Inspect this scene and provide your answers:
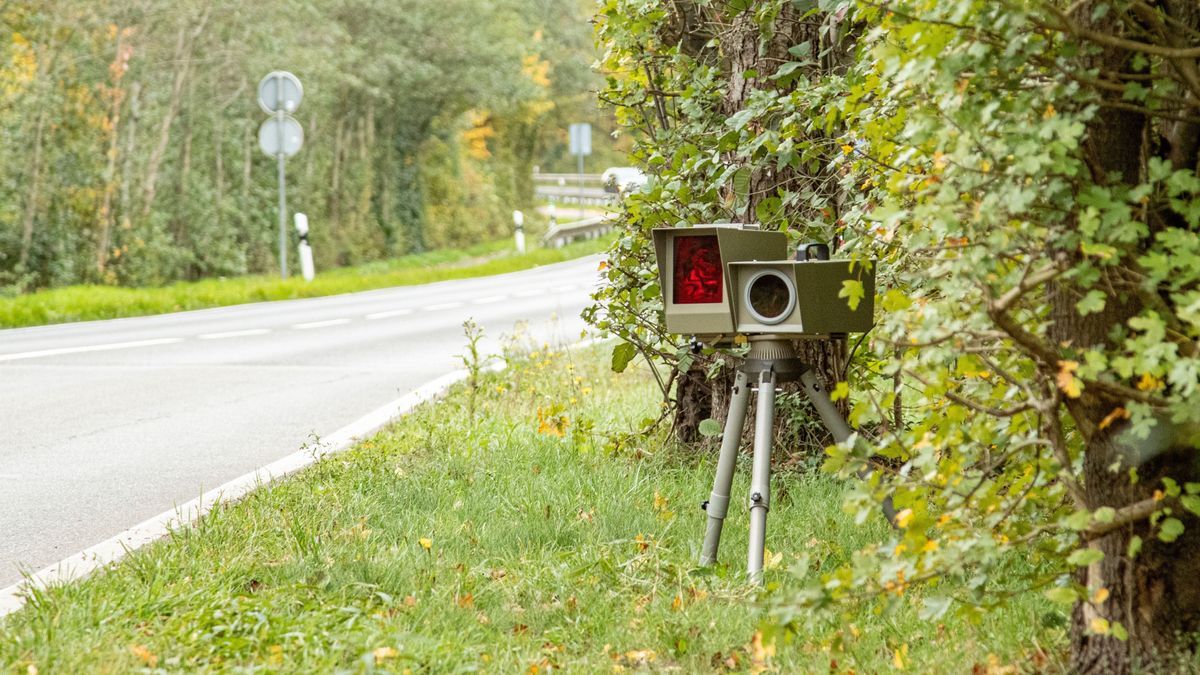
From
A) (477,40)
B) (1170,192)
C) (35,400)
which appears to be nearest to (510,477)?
(1170,192)

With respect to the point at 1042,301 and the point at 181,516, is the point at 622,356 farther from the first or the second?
the point at 1042,301

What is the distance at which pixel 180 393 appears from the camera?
10023 mm

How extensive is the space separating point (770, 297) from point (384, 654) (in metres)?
1.57

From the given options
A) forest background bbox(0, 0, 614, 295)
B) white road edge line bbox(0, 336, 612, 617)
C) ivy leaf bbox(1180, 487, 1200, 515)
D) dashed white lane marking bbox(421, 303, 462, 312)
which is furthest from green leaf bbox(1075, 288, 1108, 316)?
dashed white lane marking bbox(421, 303, 462, 312)

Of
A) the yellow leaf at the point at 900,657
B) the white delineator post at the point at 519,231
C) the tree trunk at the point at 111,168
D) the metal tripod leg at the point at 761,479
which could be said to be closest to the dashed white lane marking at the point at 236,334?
the tree trunk at the point at 111,168

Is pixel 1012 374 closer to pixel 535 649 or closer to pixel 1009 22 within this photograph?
pixel 1009 22

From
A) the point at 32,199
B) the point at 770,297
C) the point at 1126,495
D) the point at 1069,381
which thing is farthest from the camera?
the point at 32,199

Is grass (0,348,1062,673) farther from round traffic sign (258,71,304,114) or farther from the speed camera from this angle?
round traffic sign (258,71,304,114)

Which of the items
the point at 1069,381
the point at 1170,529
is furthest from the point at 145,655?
the point at 1170,529

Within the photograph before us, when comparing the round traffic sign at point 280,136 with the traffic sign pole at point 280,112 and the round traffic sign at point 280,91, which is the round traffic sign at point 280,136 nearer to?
the traffic sign pole at point 280,112

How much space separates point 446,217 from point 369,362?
2663cm

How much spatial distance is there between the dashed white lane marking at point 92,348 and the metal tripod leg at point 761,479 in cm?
979

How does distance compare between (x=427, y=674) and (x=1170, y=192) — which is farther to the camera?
(x=427, y=674)

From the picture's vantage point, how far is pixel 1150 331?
8.09 feet
